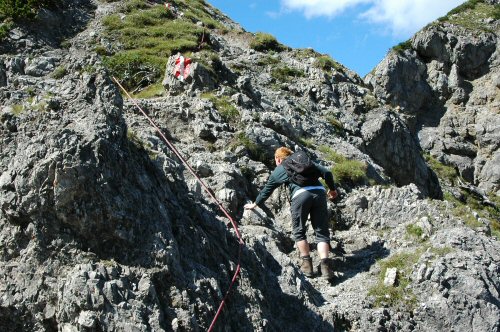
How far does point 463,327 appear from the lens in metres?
11.0

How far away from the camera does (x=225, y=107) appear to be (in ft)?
65.3

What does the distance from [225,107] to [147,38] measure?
37.9 ft

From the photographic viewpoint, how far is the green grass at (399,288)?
38.0 feet

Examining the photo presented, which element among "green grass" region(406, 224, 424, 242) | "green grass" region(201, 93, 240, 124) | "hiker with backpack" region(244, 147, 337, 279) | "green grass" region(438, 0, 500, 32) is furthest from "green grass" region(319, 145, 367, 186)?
"green grass" region(438, 0, 500, 32)

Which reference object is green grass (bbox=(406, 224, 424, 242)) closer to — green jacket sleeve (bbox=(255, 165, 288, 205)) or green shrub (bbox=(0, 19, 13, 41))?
green jacket sleeve (bbox=(255, 165, 288, 205))

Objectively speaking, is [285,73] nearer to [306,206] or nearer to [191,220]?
[306,206]

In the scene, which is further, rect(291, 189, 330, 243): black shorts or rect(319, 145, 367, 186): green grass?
rect(319, 145, 367, 186): green grass

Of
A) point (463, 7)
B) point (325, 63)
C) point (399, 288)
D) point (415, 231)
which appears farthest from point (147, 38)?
point (463, 7)

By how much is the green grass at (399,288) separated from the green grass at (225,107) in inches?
324

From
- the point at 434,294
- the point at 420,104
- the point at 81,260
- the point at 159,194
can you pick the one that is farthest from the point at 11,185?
the point at 420,104

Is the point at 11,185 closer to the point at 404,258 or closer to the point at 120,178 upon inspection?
the point at 120,178

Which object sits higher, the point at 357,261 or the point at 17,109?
the point at 17,109

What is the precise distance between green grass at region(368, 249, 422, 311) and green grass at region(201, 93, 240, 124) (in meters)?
8.22

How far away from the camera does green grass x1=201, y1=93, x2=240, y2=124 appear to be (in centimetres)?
1937
